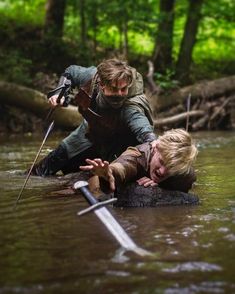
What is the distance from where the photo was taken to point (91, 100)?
5.46 m

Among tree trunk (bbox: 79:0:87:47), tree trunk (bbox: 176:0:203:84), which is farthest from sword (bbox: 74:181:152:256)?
tree trunk (bbox: 79:0:87:47)

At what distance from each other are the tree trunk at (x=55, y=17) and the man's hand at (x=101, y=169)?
11593 mm

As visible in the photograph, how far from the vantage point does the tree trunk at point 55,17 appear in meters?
15.1

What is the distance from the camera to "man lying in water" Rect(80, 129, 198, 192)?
4297 millimetres

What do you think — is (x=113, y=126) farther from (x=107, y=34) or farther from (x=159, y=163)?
(x=107, y=34)

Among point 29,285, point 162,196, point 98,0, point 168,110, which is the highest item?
point 98,0

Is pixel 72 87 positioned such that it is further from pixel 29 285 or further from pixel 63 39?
pixel 63 39

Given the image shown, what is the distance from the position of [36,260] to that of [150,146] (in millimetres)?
1969

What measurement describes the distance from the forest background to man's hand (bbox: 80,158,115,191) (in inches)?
352

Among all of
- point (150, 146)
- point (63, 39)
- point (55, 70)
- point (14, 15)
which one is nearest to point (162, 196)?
point (150, 146)

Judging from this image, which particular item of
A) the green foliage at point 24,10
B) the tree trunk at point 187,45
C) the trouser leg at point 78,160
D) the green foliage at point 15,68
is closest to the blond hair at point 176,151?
the trouser leg at point 78,160

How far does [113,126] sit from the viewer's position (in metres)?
5.48

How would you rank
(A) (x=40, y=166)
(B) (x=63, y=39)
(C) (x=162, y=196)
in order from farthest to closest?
1. (B) (x=63, y=39)
2. (A) (x=40, y=166)
3. (C) (x=162, y=196)

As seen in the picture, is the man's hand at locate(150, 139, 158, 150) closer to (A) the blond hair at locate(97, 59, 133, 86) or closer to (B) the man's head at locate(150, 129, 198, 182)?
(B) the man's head at locate(150, 129, 198, 182)
